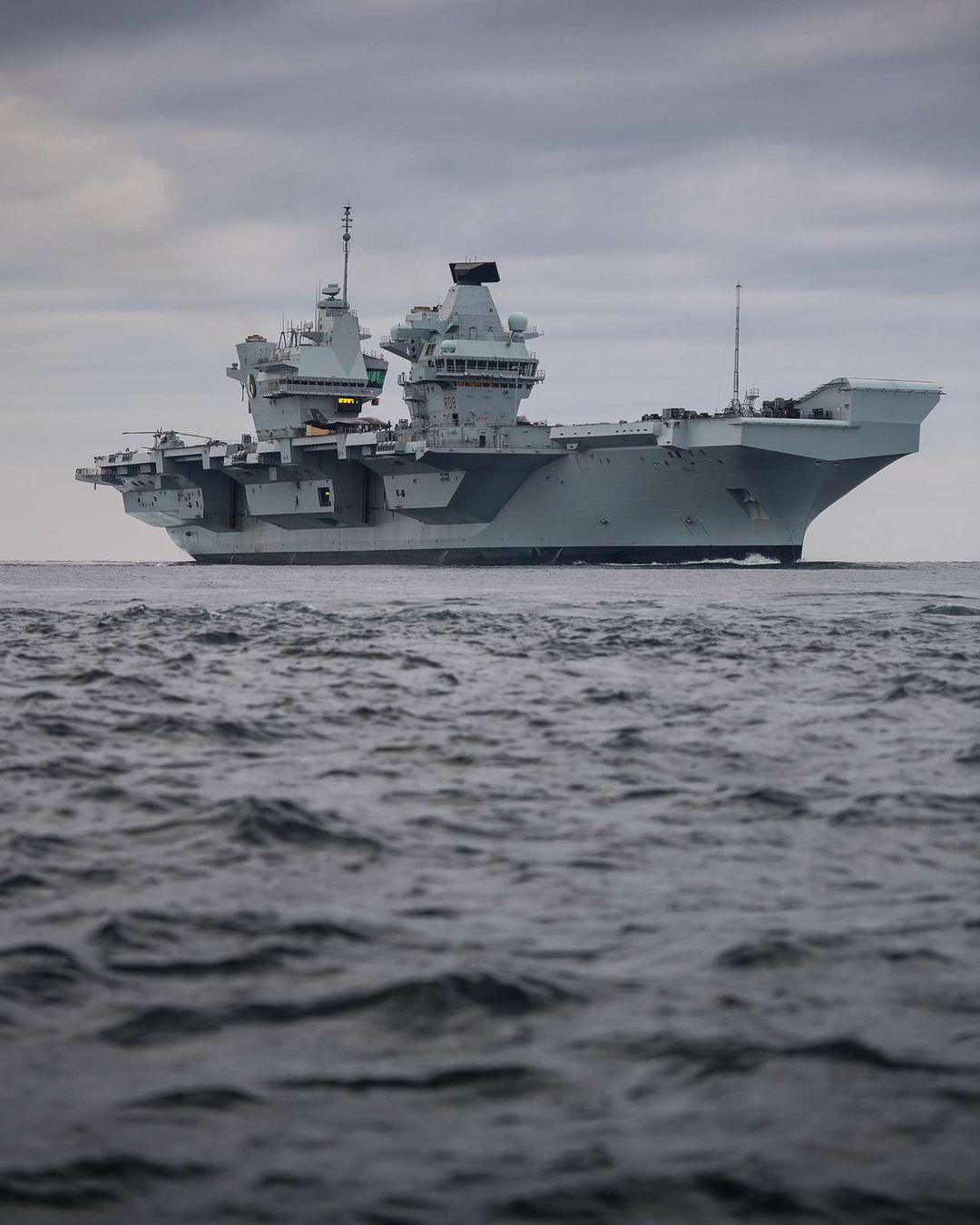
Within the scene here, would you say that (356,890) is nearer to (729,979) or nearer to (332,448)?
(729,979)

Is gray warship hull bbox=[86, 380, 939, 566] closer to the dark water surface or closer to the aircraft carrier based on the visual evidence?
the aircraft carrier

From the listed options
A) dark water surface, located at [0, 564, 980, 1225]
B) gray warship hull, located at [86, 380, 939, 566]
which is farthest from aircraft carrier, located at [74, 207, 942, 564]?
dark water surface, located at [0, 564, 980, 1225]

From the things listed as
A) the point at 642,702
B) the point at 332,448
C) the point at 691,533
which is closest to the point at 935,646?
the point at 642,702

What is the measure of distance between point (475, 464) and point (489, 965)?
65.5 meters

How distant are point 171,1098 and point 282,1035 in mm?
638

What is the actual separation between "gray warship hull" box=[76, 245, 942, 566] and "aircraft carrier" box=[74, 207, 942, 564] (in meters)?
0.11

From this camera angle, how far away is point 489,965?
595 cm

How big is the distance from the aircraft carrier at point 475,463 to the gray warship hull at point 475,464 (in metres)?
0.11

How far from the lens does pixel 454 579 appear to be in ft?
189

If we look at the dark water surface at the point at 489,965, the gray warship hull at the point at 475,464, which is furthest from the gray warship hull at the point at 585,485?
the dark water surface at the point at 489,965

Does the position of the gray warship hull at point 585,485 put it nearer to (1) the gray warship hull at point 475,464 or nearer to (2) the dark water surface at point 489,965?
(1) the gray warship hull at point 475,464

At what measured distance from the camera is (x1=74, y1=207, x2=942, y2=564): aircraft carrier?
6538cm

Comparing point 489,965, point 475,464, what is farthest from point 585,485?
point 489,965

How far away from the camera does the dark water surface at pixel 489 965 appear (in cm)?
410
